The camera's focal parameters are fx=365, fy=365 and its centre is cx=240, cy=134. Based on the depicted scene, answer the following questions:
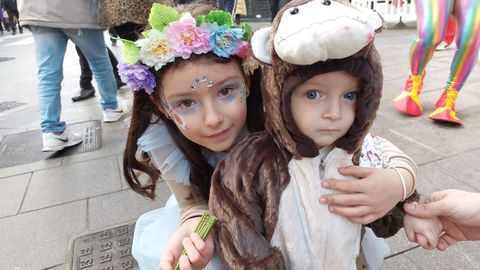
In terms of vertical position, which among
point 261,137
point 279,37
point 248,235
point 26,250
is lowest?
point 26,250

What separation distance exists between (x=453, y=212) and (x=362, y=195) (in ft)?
0.93

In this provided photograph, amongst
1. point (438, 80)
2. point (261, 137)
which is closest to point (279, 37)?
point (261, 137)

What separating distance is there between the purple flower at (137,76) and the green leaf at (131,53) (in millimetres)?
16

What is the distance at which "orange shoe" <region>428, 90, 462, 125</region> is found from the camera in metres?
2.78

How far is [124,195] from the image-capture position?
89.0 inches

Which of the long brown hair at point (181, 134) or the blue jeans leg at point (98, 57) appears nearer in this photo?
the long brown hair at point (181, 134)

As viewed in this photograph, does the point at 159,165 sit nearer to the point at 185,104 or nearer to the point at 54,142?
the point at 185,104

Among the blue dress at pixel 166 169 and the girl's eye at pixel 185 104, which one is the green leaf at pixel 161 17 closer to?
the girl's eye at pixel 185 104

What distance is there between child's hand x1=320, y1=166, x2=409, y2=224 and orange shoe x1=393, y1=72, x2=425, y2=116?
226cm

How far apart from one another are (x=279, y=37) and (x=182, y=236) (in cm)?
70

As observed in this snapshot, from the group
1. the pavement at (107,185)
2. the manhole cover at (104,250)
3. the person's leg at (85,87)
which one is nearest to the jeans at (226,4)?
the person's leg at (85,87)

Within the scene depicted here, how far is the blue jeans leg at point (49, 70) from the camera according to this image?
271 centimetres

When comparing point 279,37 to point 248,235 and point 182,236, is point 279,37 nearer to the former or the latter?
point 248,235

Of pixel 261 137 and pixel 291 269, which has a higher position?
pixel 261 137
